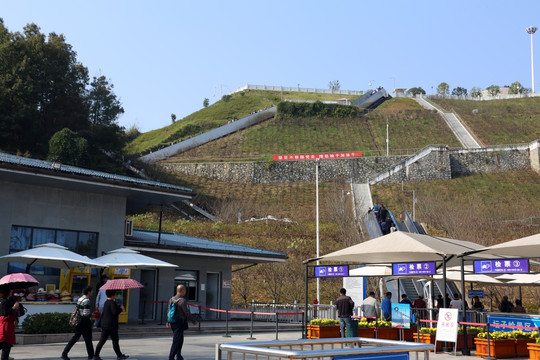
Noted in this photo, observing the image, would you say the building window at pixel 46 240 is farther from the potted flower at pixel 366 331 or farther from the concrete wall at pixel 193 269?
the potted flower at pixel 366 331

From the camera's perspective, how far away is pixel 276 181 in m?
71.7

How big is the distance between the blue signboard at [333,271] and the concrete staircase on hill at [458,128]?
226 feet

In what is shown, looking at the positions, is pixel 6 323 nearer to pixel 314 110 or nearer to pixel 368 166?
pixel 368 166

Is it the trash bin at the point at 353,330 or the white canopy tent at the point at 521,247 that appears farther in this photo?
the trash bin at the point at 353,330

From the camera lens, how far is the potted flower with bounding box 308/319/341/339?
17914mm

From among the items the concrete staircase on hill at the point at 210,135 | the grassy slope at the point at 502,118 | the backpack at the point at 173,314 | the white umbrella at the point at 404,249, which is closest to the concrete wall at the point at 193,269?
the white umbrella at the point at 404,249

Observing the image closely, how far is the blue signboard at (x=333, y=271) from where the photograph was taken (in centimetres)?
1647

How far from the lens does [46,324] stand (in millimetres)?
16797

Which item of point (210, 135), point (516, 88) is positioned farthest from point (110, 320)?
point (516, 88)

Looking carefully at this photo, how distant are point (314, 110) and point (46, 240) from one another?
81232 millimetres

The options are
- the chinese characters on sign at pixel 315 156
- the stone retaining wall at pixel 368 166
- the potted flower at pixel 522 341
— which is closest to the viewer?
the potted flower at pixel 522 341

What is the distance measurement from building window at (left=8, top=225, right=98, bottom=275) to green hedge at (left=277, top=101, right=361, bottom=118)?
78.2 metres

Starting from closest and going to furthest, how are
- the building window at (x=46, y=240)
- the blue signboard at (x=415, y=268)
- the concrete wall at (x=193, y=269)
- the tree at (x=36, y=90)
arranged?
the blue signboard at (x=415, y=268), the building window at (x=46, y=240), the concrete wall at (x=193, y=269), the tree at (x=36, y=90)

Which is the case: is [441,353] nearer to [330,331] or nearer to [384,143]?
[330,331]
